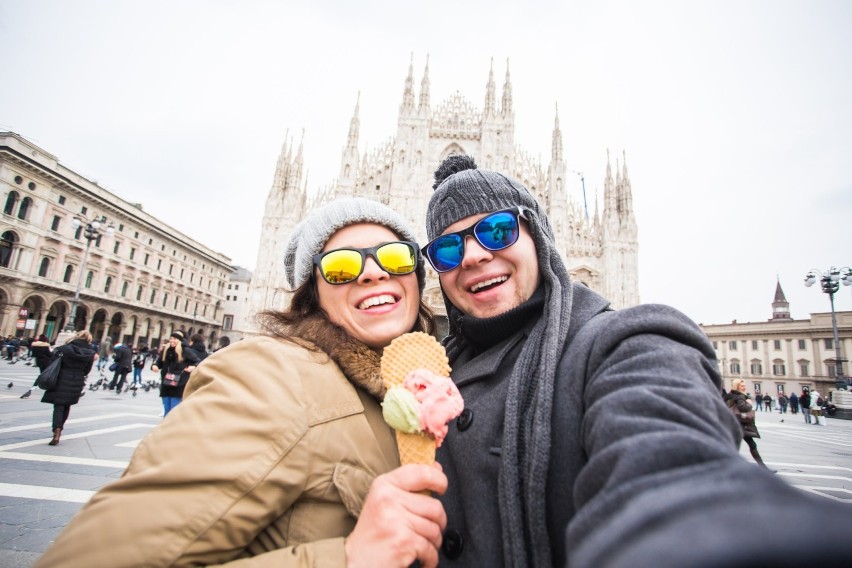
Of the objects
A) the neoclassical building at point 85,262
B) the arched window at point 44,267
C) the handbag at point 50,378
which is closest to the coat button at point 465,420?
the handbag at point 50,378

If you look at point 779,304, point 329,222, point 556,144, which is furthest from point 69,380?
point 779,304

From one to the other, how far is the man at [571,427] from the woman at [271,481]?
0.23m

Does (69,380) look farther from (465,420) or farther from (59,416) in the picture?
(465,420)

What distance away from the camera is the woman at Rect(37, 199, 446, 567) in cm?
84

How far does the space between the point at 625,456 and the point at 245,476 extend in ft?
2.74

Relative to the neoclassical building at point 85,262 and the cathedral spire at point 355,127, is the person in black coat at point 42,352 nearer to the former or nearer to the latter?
the neoclassical building at point 85,262

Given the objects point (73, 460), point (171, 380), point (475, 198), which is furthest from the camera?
point (171, 380)

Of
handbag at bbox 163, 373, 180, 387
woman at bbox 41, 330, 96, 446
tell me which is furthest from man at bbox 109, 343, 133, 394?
handbag at bbox 163, 373, 180, 387

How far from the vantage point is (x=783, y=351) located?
38812 mm

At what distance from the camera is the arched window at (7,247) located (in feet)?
75.6

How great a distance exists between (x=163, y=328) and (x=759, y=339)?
60.0 meters

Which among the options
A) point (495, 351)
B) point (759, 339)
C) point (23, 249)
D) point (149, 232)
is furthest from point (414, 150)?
point (759, 339)

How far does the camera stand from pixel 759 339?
133ft

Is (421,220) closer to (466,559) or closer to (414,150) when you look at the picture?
(414,150)
